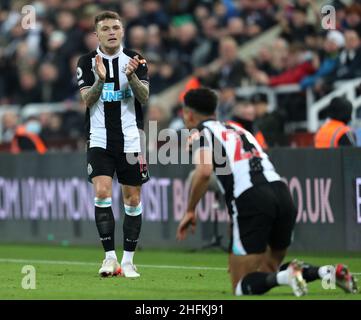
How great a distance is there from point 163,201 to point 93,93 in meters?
5.18

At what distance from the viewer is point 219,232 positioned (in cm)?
1653

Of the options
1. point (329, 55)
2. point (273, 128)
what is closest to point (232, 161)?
point (273, 128)

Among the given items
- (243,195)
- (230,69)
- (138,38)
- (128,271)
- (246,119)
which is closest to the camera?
(243,195)

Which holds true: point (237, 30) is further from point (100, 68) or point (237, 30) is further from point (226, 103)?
point (100, 68)

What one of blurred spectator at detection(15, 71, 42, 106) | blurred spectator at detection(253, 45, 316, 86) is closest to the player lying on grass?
blurred spectator at detection(253, 45, 316, 86)

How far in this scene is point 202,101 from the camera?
10.3 meters

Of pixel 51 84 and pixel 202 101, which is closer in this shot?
pixel 202 101

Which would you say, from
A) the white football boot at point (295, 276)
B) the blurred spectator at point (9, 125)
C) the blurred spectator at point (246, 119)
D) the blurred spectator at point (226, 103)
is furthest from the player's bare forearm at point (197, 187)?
the blurred spectator at point (9, 125)

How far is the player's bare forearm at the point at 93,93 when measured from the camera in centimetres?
1200

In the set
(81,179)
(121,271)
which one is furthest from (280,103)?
(121,271)

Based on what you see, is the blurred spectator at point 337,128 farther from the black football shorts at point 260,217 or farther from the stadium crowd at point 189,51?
the black football shorts at point 260,217

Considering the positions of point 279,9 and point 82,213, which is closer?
point 82,213
